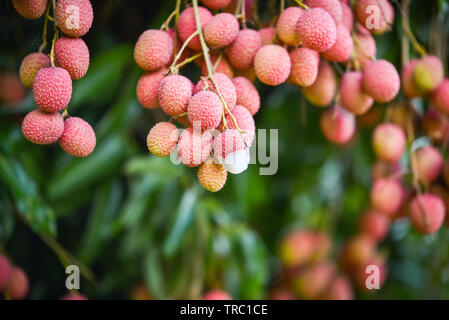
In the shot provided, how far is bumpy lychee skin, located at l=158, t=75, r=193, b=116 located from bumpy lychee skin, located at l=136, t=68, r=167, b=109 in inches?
1.7

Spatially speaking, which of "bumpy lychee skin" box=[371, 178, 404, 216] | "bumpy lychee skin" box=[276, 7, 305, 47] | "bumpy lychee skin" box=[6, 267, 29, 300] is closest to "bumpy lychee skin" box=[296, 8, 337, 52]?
"bumpy lychee skin" box=[276, 7, 305, 47]

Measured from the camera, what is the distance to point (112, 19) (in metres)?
0.93

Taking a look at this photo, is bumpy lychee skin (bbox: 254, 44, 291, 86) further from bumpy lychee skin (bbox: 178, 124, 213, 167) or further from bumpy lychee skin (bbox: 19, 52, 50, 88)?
bumpy lychee skin (bbox: 19, 52, 50, 88)

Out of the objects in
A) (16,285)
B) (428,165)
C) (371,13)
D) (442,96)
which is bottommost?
(16,285)

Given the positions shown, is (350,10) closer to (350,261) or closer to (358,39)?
(358,39)

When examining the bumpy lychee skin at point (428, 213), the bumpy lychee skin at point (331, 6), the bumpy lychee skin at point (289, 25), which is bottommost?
the bumpy lychee skin at point (428, 213)

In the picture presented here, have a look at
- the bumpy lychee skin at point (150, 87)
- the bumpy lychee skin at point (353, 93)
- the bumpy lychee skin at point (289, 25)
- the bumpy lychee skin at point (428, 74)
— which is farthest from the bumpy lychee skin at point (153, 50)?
the bumpy lychee skin at point (428, 74)

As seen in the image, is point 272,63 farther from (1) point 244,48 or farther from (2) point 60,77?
(2) point 60,77

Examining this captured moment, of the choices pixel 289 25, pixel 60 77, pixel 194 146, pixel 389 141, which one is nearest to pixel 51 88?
pixel 60 77

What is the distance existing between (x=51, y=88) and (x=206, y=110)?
0.44ft

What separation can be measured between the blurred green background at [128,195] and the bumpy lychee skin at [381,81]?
0.56 ft

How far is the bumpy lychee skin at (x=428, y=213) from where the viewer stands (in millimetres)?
594

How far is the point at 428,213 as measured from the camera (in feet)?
1.97

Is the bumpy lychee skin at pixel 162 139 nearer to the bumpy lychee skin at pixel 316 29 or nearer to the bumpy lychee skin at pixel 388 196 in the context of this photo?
the bumpy lychee skin at pixel 316 29
